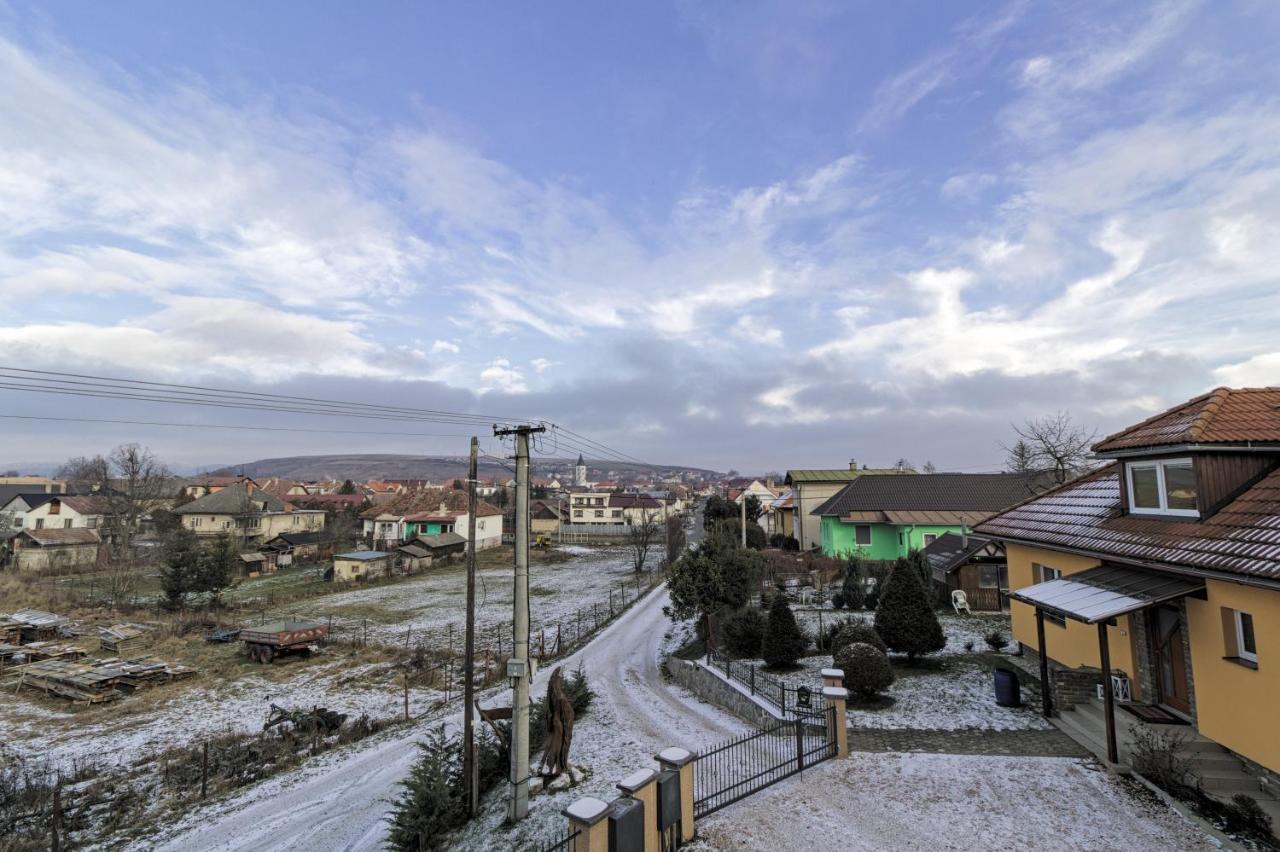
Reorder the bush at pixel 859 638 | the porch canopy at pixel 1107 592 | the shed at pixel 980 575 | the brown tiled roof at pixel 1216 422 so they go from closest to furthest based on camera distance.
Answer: the porch canopy at pixel 1107 592, the brown tiled roof at pixel 1216 422, the bush at pixel 859 638, the shed at pixel 980 575

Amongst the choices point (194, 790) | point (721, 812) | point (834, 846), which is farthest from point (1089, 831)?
point (194, 790)

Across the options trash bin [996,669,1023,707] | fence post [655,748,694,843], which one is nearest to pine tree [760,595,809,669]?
trash bin [996,669,1023,707]

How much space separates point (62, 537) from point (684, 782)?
73.1m

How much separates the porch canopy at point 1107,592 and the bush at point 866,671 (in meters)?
3.65

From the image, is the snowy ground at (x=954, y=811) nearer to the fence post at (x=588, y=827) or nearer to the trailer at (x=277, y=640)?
the fence post at (x=588, y=827)

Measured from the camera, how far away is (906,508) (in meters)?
39.3

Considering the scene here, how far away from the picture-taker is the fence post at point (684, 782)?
8.59 metres

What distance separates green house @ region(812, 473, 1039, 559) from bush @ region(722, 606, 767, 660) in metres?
18.1

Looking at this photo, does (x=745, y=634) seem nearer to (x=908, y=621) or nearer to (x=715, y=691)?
(x=715, y=691)

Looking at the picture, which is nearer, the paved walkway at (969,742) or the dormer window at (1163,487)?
the dormer window at (1163,487)

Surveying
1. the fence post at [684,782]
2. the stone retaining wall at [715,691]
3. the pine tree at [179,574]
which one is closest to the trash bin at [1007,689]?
the stone retaining wall at [715,691]

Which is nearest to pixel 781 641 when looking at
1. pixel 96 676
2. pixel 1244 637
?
pixel 1244 637

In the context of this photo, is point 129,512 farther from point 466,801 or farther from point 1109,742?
point 1109,742

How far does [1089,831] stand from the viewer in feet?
28.1
